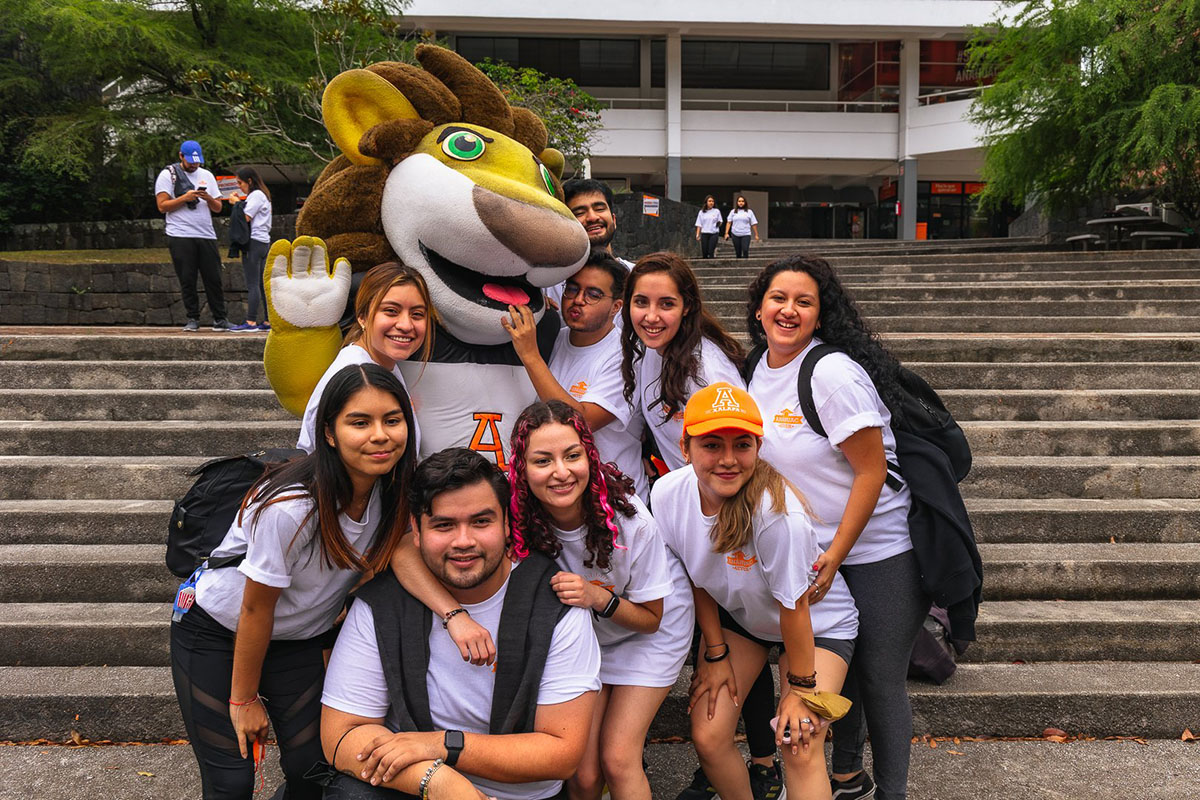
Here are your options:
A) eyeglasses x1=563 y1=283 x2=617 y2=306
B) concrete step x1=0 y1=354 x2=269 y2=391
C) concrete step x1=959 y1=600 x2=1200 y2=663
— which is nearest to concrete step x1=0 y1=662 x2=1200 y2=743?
concrete step x1=959 y1=600 x2=1200 y2=663

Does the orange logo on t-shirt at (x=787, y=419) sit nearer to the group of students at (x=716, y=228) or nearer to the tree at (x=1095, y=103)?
the tree at (x=1095, y=103)

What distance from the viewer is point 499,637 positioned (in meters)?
2.35

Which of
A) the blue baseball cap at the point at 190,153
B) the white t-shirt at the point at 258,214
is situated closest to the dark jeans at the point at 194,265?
the white t-shirt at the point at 258,214

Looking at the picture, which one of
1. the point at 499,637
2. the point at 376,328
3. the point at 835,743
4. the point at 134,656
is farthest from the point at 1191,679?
the point at 134,656

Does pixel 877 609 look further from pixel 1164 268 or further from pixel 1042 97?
pixel 1042 97

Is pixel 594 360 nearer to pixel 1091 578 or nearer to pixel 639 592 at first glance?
pixel 639 592

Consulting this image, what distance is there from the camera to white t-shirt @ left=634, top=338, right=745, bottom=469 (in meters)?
2.86

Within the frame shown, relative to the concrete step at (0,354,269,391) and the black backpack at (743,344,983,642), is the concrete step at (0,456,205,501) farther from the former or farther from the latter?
the black backpack at (743,344,983,642)

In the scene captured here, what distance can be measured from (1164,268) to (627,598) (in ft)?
35.2

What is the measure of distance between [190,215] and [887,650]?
6.92 m

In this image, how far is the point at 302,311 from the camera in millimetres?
2861

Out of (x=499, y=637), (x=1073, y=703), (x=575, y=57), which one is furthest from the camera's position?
(x=575, y=57)

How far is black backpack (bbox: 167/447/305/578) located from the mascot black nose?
969mm

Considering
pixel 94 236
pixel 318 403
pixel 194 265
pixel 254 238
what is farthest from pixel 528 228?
pixel 94 236
